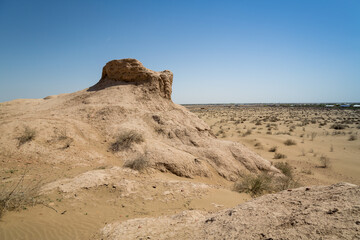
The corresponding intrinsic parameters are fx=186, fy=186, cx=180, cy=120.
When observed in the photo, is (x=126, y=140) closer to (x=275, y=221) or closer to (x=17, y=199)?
(x=17, y=199)

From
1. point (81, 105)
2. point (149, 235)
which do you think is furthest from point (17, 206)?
point (81, 105)

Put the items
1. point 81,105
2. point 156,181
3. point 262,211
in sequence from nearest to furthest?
point 262,211
point 156,181
point 81,105

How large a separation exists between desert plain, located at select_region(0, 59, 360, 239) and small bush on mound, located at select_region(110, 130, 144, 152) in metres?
0.04

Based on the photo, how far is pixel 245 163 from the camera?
8172 millimetres

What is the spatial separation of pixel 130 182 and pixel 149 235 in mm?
2209

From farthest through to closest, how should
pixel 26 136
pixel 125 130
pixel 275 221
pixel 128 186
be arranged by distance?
pixel 125 130 → pixel 26 136 → pixel 128 186 → pixel 275 221

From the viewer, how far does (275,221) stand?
2648 millimetres

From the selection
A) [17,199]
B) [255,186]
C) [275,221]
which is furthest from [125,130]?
[275,221]

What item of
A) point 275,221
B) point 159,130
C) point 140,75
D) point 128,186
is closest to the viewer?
point 275,221

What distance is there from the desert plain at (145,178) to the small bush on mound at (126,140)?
0.04 m

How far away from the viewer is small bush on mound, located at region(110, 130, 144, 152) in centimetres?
706

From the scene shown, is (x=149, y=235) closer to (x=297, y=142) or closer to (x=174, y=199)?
(x=174, y=199)

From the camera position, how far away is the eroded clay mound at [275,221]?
7.33 feet

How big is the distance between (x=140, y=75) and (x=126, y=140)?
200 inches
